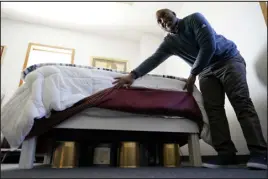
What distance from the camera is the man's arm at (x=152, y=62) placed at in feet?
Result: 3.40

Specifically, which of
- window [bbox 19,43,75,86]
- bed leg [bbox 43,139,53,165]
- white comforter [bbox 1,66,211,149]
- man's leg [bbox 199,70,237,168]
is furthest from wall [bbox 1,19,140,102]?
man's leg [bbox 199,70,237,168]

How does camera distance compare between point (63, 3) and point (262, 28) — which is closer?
point (262, 28)

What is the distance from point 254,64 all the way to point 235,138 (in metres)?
0.47

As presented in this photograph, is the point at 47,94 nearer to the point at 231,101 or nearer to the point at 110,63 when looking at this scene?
the point at 231,101

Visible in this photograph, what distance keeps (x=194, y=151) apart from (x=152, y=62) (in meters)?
0.54

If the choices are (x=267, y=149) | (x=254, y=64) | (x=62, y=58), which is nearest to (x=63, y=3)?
(x=62, y=58)

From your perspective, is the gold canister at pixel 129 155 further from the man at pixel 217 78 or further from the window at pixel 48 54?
the window at pixel 48 54

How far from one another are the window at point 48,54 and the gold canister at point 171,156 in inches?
82.7

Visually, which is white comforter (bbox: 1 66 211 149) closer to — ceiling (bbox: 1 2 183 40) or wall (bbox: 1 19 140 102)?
wall (bbox: 1 19 140 102)

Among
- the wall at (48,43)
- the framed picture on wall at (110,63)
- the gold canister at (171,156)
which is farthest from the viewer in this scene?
the framed picture on wall at (110,63)

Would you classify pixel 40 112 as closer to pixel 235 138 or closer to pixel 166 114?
pixel 166 114

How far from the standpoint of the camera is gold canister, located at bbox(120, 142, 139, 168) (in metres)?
0.91

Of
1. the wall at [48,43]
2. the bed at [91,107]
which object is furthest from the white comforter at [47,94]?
the wall at [48,43]

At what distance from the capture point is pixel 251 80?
1.13m
